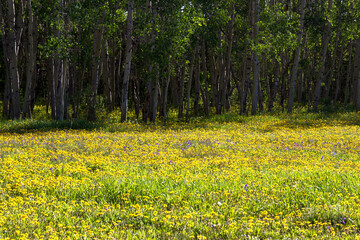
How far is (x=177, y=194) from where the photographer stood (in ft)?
19.8

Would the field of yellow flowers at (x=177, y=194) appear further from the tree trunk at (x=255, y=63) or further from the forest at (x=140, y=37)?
the tree trunk at (x=255, y=63)

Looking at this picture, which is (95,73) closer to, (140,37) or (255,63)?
(140,37)

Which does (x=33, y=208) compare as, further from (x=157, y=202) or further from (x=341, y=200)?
(x=341, y=200)

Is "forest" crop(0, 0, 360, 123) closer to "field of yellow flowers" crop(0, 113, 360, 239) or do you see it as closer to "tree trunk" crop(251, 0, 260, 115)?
"tree trunk" crop(251, 0, 260, 115)

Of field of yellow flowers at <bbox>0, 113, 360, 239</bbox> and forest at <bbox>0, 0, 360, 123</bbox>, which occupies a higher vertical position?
forest at <bbox>0, 0, 360, 123</bbox>

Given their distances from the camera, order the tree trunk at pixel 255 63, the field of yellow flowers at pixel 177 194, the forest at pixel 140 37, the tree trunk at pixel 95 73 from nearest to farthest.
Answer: the field of yellow flowers at pixel 177 194, the forest at pixel 140 37, the tree trunk at pixel 95 73, the tree trunk at pixel 255 63

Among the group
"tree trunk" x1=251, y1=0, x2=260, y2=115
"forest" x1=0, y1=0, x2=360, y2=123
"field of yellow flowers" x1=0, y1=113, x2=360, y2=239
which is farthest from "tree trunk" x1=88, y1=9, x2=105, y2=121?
"field of yellow flowers" x1=0, y1=113, x2=360, y2=239

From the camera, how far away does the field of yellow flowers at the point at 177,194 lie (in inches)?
185

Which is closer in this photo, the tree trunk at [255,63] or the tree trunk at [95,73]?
the tree trunk at [95,73]

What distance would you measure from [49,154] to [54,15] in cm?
1042

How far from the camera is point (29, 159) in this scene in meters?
8.73

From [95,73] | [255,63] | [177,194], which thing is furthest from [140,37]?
[177,194]

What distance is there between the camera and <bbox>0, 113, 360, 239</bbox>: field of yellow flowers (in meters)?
4.71

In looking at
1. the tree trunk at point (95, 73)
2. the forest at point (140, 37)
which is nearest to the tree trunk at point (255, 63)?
the forest at point (140, 37)
